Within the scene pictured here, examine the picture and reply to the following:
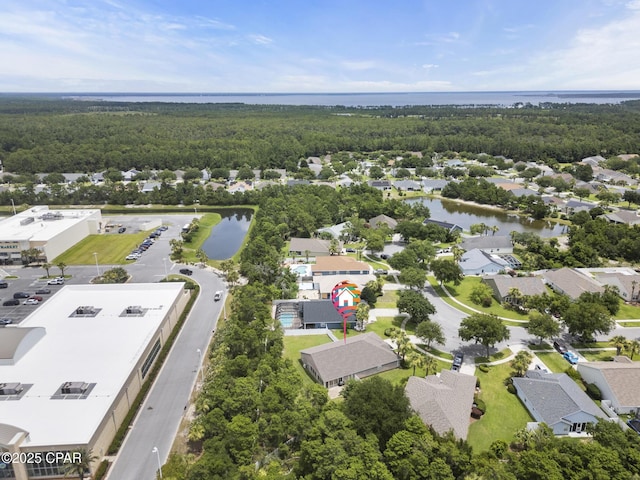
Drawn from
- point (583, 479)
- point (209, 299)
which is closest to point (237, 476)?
point (583, 479)

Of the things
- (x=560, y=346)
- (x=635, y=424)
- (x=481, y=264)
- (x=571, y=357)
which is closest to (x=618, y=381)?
(x=635, y=424)

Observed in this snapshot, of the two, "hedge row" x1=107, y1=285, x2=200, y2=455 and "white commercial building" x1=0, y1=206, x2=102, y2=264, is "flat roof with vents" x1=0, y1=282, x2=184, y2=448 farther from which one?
"white commercial building" x1=0, y1=206, x2=102, y2=264

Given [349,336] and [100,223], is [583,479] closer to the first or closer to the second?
[349,336]

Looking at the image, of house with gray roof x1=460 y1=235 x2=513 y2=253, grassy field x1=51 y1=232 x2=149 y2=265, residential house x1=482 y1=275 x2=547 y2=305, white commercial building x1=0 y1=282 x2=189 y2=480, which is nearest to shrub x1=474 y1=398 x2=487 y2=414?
residential house x1=482 y1=275 x2=547 y2=305

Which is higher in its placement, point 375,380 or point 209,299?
point 375,380

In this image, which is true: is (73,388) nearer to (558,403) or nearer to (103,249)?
(558,403)

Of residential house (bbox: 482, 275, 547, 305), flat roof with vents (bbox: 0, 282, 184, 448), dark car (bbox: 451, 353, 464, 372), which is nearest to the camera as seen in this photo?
flat roof with vents (bbox: 0, 282, 184, 448)
